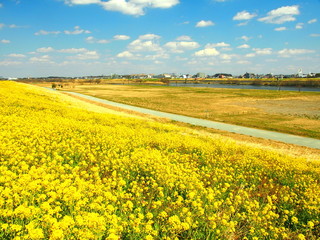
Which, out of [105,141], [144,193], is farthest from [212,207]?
[105,141]

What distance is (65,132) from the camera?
11.3m

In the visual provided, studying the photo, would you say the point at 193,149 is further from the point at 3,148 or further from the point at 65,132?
the point at 3,148

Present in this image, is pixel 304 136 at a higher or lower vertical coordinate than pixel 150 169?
lower

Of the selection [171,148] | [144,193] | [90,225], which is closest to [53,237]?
[90,225]

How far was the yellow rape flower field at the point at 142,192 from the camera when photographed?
165 inches

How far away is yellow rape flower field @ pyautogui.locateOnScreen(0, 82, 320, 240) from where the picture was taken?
4.19 metres

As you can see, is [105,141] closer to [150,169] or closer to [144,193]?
[150,169]

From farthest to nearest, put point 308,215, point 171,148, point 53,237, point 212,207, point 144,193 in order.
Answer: point 171,148, point 144,193, point 308,215, point 212,207, point 53,237

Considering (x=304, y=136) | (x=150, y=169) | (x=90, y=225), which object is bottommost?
(x=304, y=136)

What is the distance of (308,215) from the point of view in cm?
663

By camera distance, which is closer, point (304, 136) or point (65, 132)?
point (65, 132)

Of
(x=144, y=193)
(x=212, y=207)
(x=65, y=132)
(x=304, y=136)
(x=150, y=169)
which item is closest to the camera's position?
(x=212, y=207)

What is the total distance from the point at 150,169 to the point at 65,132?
523 cm

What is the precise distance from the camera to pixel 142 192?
7.11 meters
